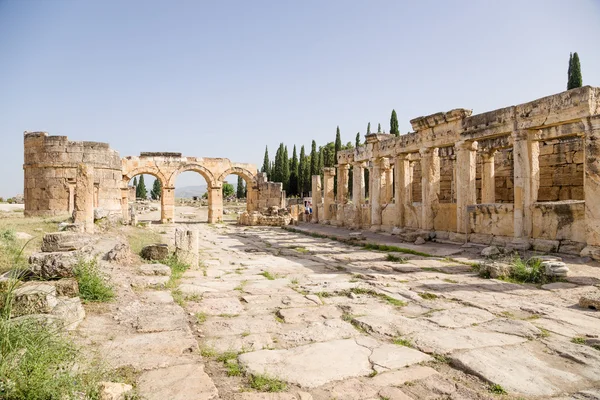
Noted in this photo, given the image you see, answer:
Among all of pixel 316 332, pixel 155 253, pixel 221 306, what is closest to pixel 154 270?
pixel 155 253

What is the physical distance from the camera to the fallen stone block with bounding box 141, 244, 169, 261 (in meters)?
8.05

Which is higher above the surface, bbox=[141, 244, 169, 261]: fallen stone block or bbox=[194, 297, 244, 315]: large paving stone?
bbox=[141, 244, 169, 261]: fallen stone block

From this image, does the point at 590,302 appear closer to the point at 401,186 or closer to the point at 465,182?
the point at 465,182

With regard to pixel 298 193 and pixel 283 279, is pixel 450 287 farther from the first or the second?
pixel 298 193

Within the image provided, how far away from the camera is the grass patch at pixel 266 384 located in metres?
2.78

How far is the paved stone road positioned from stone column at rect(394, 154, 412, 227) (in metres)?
7.58

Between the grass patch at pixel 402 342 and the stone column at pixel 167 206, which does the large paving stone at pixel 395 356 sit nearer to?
the grass patch at pixel 402 342

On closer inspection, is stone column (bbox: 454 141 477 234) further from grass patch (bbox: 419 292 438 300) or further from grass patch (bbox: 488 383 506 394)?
A: grass patch (bbox: 488 383 506 394)

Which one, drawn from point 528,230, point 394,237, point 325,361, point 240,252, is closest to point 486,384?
point 325,361

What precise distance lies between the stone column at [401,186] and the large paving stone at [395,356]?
11.1 metres

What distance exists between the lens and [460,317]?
4.53 meters

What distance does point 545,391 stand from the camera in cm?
277

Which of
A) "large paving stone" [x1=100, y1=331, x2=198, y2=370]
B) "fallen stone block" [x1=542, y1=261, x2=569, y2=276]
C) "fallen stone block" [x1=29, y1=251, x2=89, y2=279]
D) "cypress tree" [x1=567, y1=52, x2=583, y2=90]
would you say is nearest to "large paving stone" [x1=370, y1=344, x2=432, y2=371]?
"large paving stone" [x1=100, y1=331, x2=198, y2=370]

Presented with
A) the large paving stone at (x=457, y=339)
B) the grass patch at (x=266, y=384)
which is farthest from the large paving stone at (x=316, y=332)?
the grass patch at (x=266, y=384)
